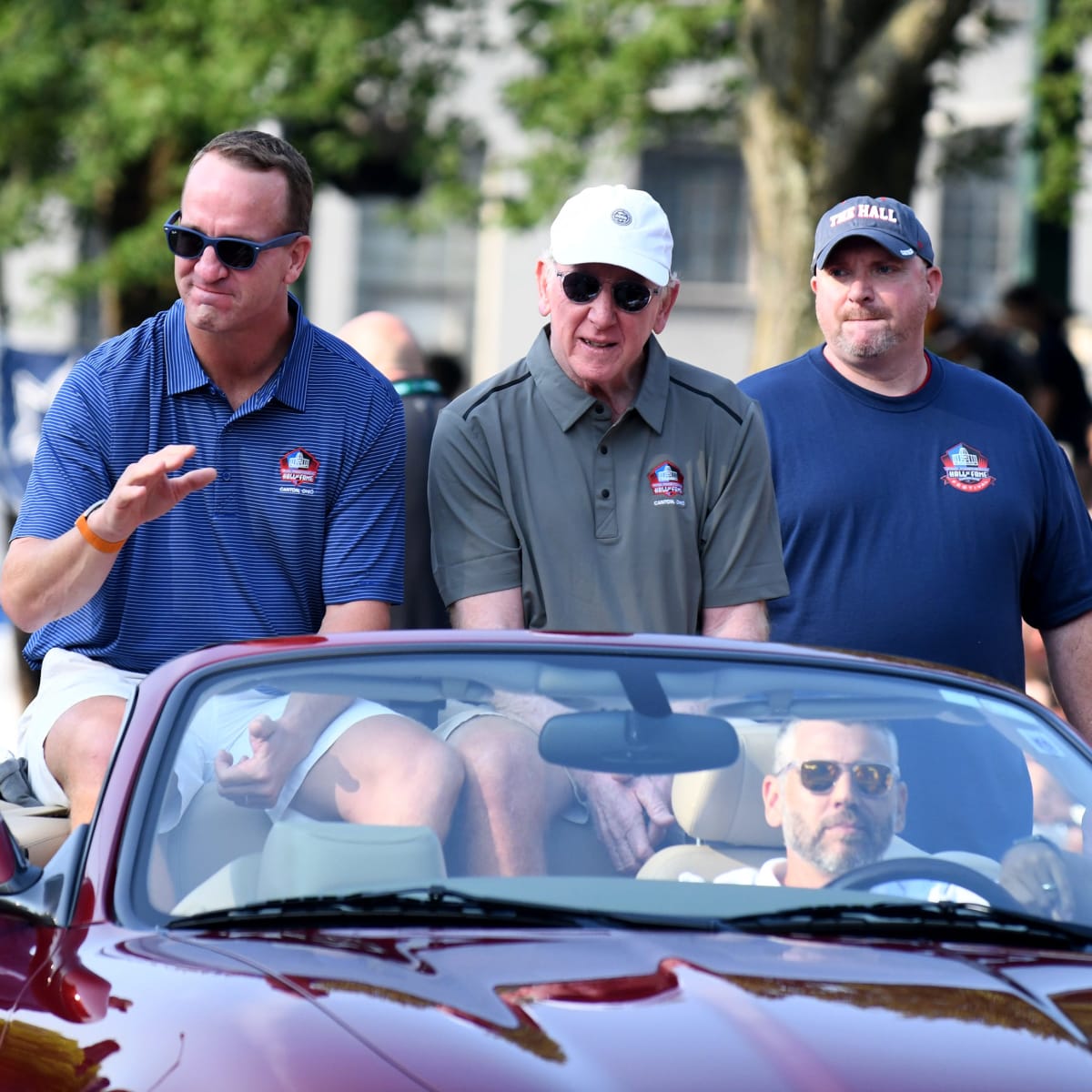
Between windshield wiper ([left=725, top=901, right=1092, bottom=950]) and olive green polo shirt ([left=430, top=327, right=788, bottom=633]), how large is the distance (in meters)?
1.55

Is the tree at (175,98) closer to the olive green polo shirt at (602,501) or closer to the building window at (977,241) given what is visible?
the building window at (977,241)

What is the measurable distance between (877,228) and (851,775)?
259cm

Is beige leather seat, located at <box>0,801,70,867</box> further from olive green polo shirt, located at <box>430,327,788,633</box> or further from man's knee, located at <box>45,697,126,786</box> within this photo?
olive green polo shirt, located at <box>430,327,788,633</box>

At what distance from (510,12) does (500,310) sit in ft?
34.3

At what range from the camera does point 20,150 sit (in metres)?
18.7

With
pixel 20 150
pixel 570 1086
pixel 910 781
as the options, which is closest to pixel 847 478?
pixel 910 781

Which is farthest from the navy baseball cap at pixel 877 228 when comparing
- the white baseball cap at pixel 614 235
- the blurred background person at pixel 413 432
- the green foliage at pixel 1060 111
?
the green foliage at pixel 1060 111

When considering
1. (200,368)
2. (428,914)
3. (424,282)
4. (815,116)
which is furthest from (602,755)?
(424,282)

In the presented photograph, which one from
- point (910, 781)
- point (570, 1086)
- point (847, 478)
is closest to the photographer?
point (570, 1086)

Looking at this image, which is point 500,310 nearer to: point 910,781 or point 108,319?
point 108,319

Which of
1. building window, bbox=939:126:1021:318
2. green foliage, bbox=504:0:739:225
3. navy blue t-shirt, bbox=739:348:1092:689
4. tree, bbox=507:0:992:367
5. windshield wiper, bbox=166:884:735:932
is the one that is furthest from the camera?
building window, bbox=939:126:1021:318

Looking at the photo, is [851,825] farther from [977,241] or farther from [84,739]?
[977,241]

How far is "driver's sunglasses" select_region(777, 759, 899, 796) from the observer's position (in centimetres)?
371

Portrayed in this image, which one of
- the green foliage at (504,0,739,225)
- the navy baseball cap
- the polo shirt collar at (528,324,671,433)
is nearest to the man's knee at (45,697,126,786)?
the polo shirt collar at (528,324,671,433)
